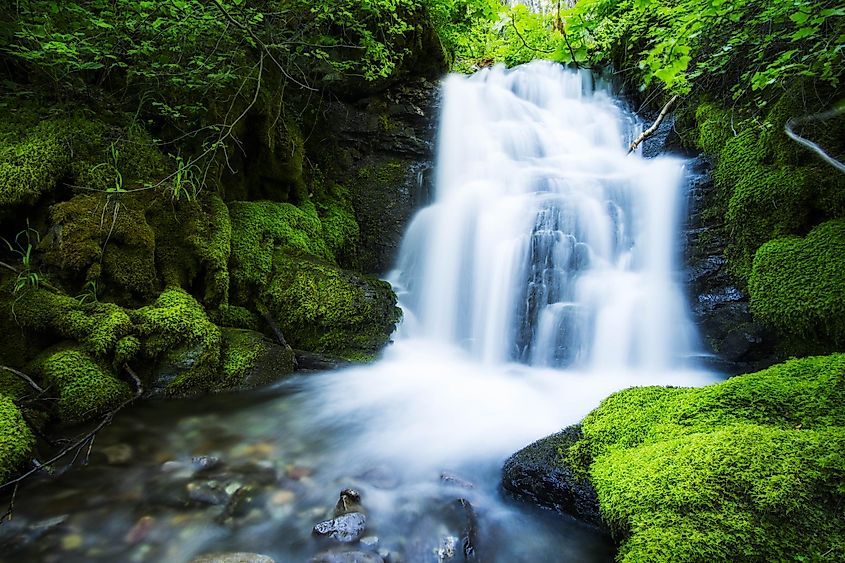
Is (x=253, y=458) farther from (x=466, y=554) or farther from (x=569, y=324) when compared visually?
(x=569, y=324)

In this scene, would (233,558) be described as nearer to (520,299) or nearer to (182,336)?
(182,336)

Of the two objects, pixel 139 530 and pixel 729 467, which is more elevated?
pixel 729 467

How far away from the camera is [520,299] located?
6035mm

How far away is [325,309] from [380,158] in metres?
4.25

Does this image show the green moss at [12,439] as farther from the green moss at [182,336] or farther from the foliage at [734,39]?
the foliage at [734,39]

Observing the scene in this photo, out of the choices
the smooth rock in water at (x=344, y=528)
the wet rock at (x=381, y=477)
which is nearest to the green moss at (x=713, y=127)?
the wet rock at (x=381, y=477)

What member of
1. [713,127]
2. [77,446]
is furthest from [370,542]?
[713,127]

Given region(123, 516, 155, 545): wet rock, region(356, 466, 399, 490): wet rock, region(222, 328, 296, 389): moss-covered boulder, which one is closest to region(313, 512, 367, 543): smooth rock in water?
region(356, 466, 399, 490): wet rock

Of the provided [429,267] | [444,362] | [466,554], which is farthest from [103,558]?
[429,267]

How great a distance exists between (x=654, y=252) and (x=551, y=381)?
250 cm

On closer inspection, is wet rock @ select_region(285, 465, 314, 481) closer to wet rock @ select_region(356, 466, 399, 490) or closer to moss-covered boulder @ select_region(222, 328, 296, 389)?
wet rock @ select_region(356, 466, 399, 490)

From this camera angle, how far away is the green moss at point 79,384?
328 cm

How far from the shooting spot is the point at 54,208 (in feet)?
12.6

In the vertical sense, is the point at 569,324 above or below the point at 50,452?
above
